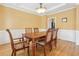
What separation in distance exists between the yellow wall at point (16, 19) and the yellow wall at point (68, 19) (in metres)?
1.37

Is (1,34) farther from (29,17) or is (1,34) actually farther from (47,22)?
(47,22)

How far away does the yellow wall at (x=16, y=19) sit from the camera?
543cm

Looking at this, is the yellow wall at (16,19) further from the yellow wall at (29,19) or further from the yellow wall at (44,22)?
the yellow wall at (44,22)

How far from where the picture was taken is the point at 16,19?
604 cm

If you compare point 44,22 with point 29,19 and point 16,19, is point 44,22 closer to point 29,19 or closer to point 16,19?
point 29,19

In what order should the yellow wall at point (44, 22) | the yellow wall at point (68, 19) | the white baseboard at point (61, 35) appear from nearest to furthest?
the white baseboard at point (61, 35)
the yellow wall at point (68, 19)
the yellow wall at point (44, 22)

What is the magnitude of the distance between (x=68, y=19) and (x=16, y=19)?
306 centimetres

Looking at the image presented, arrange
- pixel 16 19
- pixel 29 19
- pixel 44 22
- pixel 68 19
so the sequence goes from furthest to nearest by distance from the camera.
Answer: pixel 44 22 → pixel 29 19 → pixel 68 19 → pixel 16 19

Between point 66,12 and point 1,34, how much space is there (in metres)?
3.92

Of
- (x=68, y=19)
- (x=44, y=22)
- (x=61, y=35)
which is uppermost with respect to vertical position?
(x=68, y=19)

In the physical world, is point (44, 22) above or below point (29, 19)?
below

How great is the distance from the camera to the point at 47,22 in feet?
24.8

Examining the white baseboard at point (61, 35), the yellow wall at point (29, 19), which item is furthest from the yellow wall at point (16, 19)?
the white baseboard at point (61, 35)

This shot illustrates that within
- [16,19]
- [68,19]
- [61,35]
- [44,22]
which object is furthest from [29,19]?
[68,19]
